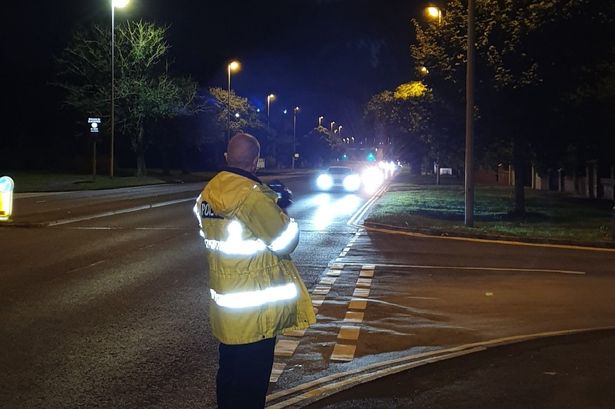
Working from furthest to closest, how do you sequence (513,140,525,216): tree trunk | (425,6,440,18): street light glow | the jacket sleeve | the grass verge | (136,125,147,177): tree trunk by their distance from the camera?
1. (136,125,147,177): tree trunk
2. (425,6,440,18): street light glow
3. (513,140,525,216): tree trunk
4. the grass verge
5. the jacket sleeve

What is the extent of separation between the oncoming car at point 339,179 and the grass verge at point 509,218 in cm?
963

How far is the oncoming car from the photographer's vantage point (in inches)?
1658

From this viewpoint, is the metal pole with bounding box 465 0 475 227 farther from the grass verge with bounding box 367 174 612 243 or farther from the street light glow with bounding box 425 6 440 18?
the street light glow with bounding box 425 6 440 18

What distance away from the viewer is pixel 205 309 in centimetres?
926

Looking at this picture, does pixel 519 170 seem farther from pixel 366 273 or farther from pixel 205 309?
pixel 205 309

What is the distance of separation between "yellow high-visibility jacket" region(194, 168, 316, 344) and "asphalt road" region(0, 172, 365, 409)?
1.96 m

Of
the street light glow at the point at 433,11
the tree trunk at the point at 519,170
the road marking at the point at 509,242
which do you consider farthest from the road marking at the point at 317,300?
the street light glow at the point at 433,11

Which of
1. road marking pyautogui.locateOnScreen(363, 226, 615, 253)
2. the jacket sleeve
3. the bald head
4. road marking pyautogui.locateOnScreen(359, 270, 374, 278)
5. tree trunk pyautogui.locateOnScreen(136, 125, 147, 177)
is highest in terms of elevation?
tree trunk pyautogui.locateOnScreen(136, 125, 147, 177)

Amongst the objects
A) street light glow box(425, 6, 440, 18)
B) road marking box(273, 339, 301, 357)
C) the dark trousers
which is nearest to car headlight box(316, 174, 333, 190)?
street light glow box(425, 6, 440, 18)

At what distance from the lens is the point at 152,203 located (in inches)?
1137

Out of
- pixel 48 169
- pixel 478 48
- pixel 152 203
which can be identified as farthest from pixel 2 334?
pixel 48 169

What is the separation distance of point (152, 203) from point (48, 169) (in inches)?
1610

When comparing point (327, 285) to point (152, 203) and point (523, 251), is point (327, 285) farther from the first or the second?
point (152, 203)

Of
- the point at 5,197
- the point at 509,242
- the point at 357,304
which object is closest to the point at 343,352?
the point at 357,304
